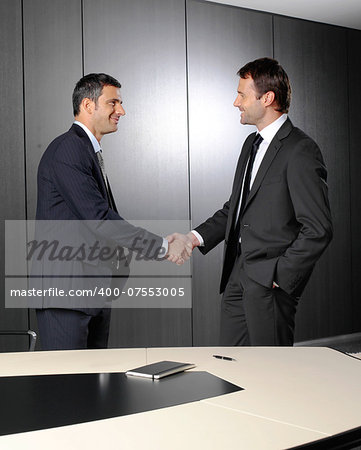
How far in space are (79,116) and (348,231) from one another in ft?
11.4

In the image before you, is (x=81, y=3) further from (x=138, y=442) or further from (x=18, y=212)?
(x=138, y=442)

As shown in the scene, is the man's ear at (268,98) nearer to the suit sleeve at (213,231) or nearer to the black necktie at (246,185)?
the black necktie at (246,185)

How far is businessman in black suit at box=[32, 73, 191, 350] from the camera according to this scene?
3377mm

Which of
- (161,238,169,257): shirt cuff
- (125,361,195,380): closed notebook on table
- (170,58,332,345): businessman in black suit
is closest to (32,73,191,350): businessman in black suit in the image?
(161,238,169,257): shirt cuff

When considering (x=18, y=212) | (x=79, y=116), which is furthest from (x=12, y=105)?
(x=79, y=116)

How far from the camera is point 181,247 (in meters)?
4.33

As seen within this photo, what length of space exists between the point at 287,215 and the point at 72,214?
112 centimetres

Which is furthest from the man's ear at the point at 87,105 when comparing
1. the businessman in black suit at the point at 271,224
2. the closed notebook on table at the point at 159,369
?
the closed notebook on table at the point at 159,369

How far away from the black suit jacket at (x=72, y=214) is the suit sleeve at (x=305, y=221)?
0.95m

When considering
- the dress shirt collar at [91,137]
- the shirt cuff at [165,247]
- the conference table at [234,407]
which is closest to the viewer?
the conference table at [234,407]

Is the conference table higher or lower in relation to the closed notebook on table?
lower

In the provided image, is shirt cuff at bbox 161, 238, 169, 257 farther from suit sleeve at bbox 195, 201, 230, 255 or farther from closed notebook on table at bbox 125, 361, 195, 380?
closed notebook on table at bbox 125, 361, 195, 380

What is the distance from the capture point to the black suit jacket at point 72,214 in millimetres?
3379

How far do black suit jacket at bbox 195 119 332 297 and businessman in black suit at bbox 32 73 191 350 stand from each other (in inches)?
31.2
